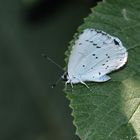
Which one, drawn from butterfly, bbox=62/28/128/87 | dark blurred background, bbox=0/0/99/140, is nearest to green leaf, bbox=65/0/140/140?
butterfly, bbox=62/28/128/87

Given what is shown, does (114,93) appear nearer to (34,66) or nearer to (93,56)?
(93,56)

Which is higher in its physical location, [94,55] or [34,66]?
[94,55]

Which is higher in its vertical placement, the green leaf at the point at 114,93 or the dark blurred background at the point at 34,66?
the green leaf at the point at 114,93

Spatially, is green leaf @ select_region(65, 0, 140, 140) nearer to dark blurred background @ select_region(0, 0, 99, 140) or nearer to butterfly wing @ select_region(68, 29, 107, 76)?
butterfly wing @ select_region(68, 29, 107, 76)

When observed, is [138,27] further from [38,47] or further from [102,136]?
[38,47]

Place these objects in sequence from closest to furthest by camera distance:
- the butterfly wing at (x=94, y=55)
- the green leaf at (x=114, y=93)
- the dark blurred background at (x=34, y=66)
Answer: the green leaf at (x=114, y=93) < the butterfly wing at (x=94, y=55) < the dark blurred background at (x=34, y=66)

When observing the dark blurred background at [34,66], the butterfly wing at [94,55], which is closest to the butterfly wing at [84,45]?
the butterfly wing at [94,55]

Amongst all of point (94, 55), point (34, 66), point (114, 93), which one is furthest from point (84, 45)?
point (34, 66)

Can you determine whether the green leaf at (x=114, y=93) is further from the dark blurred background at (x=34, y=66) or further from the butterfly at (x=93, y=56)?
the dark blurred background at (x=34, y=66)
